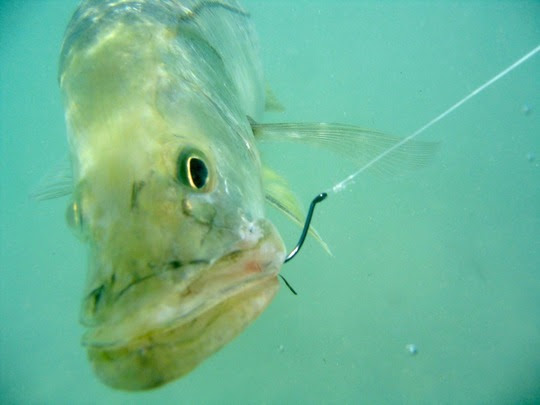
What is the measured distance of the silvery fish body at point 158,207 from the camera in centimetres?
110

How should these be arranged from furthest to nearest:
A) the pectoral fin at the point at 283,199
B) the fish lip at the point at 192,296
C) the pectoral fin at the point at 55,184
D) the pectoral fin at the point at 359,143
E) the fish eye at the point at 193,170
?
the pectoral fin at the point at 55,184 → the pectoral fin at the point at 283,199 → the pectoral fin at the point at 359,143 → the fish eye at the point at 193,170 → the fish lip at the point at 192,296

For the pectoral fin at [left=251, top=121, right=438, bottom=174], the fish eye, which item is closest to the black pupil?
the fish eye

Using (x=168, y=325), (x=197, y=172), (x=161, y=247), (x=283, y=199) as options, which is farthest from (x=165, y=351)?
(x=283, y=199)

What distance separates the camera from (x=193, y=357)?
1.13m

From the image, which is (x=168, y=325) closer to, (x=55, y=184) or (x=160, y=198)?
(x=160, y=198)

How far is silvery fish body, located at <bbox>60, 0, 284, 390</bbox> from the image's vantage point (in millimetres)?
1098

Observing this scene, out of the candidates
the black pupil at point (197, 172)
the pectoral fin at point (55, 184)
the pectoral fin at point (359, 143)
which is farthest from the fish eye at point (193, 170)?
the pectoral fin at point (55, 184)

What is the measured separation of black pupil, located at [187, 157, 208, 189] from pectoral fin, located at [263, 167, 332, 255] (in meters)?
0.96

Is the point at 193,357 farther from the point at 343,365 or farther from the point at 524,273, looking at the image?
the point at 524,273

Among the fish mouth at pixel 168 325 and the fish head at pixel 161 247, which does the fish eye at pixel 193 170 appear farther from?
the fish mouth at pixel 168 325

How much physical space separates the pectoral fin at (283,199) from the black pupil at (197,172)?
0.96 m

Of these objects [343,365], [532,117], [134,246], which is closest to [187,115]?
[134,246]

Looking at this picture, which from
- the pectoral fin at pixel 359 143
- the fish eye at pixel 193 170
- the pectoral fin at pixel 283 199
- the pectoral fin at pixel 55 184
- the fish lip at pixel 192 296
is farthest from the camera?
the pectoral fin at pixel 55 184

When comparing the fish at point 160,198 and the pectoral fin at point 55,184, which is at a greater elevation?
the fish at point 160,198
